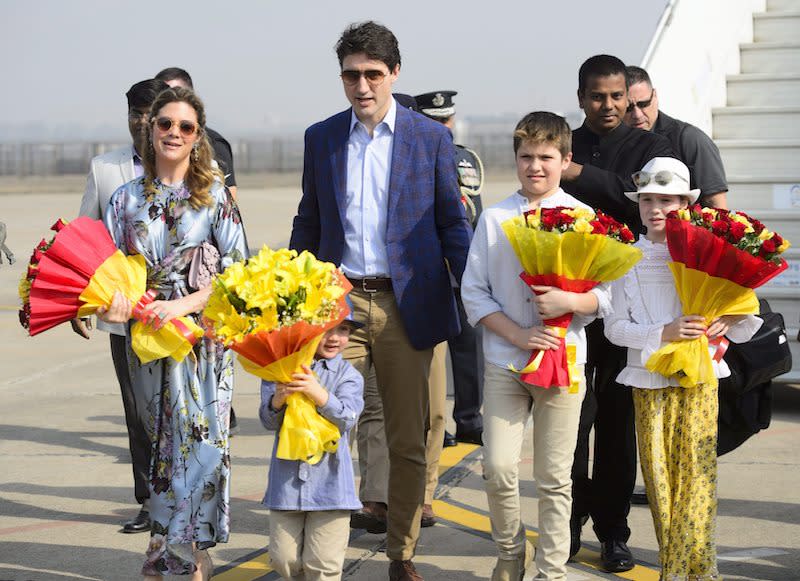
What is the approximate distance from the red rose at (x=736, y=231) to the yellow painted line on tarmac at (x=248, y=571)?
8.82 ft

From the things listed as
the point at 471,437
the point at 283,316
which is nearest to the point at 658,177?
the point at 283,316

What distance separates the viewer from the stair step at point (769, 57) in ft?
36.6

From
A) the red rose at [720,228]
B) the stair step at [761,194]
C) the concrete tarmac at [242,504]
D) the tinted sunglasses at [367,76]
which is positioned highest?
the tinted sunglasses at [367,76]

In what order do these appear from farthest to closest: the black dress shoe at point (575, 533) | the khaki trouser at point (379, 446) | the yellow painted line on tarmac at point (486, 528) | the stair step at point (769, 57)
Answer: the stair step at point (769, 57) → the khaki trouser at point (379, 446) → the black dress shoe at point (575, 533) → the yellow painted line on tarmac at point (486, 528)

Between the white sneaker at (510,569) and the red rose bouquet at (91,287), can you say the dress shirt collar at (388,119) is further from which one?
the white sneaker at (510,569)

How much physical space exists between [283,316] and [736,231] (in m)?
1.92

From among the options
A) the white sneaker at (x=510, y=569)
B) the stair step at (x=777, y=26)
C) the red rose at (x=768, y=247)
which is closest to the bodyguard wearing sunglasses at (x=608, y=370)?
the white sneaker at (x=510, y=569)

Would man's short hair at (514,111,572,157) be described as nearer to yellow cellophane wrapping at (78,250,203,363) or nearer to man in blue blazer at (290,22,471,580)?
man in blue blazer at (290,22,471,580)

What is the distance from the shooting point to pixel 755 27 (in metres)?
11.6

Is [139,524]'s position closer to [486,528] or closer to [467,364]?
[486,528]

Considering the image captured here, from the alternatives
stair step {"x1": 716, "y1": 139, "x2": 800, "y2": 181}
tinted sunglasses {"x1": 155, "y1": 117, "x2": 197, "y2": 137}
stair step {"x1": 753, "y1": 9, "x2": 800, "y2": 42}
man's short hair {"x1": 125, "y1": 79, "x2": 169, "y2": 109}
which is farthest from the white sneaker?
stair step {"x1": 753, "y1": 9, "x2": 800, "y2": 42}

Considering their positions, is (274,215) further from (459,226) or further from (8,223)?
(459,226)

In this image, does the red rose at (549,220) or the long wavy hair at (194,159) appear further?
the long wavy hair at (194,159)

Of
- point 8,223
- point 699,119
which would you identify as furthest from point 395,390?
point 8,223
